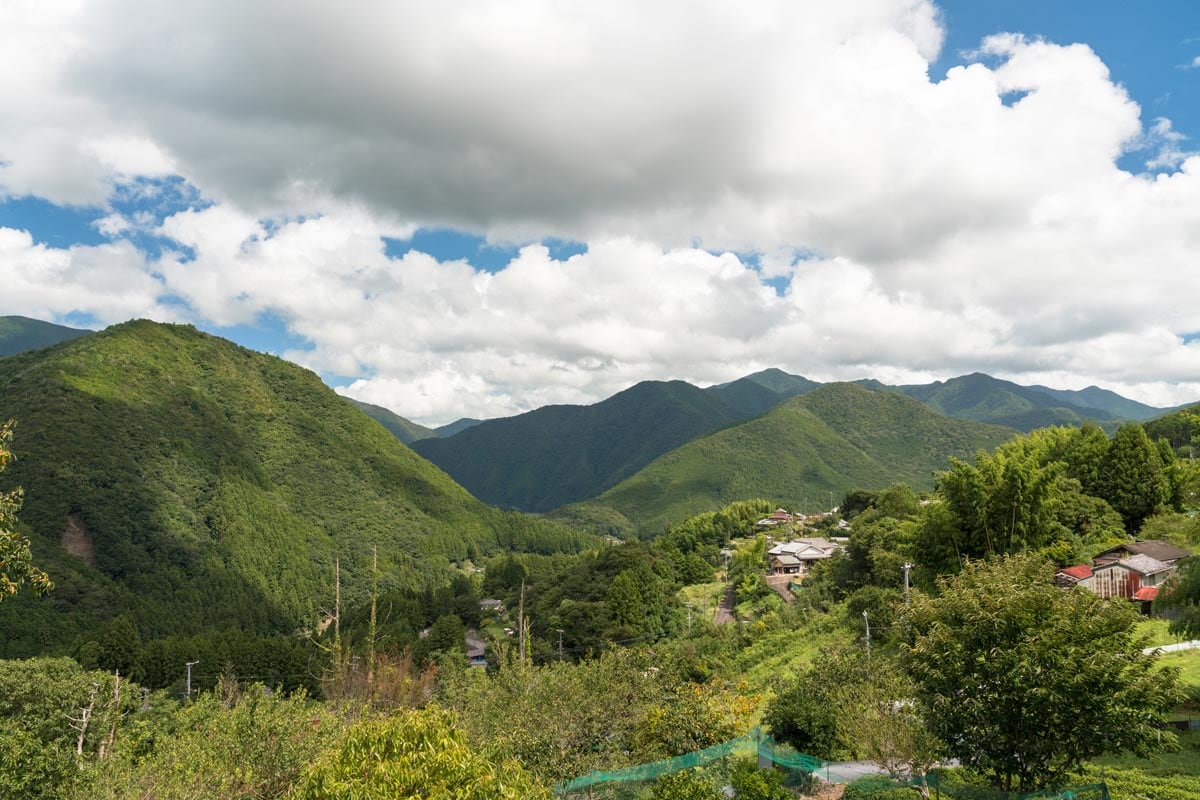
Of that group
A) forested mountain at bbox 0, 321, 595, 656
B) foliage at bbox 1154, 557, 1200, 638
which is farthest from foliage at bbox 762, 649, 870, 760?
forested mountain at bbox 0, 321, 595, 656

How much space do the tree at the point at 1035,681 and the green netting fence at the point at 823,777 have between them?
551 mm

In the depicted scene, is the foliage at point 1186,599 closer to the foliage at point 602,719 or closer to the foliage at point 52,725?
the foliage at point 602,719

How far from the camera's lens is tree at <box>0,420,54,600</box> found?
27.6ft

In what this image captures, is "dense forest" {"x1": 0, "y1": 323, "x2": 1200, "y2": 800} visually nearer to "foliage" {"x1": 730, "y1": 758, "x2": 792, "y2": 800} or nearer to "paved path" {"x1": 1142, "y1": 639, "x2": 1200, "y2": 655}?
"foliage" {"x1": 730, "y1": 758, "x2": 792, "y2": 800}

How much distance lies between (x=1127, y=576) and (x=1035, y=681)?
1016 inches

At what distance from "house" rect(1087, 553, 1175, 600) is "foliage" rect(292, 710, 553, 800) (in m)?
32.9

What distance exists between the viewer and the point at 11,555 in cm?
858

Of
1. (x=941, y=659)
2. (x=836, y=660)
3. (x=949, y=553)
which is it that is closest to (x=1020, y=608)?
(x=941, y=659)

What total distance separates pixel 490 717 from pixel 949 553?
24908 millimetres

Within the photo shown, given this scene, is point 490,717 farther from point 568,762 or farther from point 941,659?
point 941,659

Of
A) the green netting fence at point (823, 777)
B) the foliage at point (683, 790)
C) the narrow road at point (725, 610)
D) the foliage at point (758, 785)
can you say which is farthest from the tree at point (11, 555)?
the narrow road at point (725, 610)

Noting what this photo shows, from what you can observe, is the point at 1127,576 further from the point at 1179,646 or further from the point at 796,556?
the point at 796,556

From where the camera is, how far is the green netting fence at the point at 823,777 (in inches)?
508

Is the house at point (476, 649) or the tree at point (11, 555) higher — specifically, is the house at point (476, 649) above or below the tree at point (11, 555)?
below
